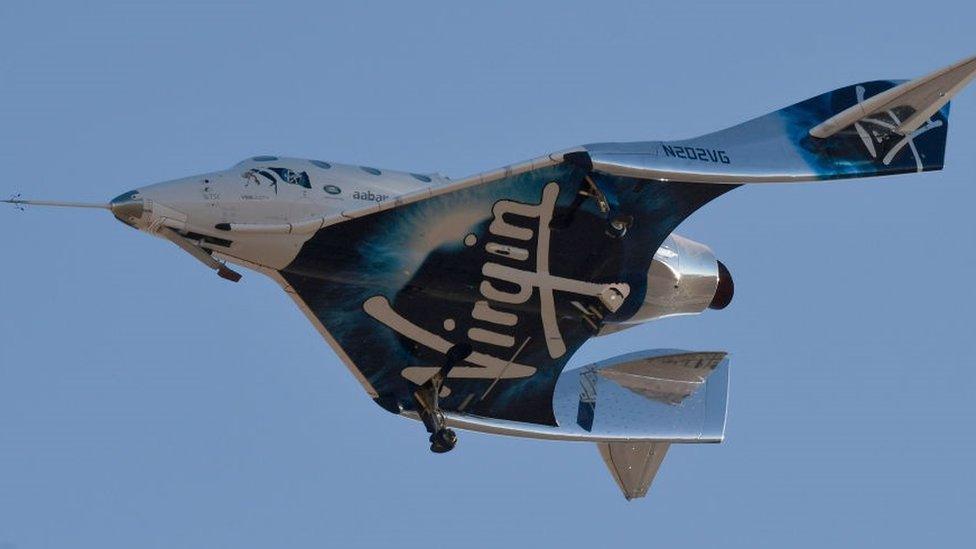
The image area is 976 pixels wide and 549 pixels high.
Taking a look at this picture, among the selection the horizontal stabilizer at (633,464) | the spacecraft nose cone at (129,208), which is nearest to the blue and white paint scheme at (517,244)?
the spacecraft nose cone at (129,208)

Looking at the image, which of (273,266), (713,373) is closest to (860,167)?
(713,373)

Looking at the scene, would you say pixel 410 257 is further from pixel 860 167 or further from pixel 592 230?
pixel 860 167

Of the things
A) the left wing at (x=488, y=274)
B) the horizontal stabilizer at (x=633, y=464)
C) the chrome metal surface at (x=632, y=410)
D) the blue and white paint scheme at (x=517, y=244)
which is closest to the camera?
the blue and white paint scheme at (x=517, y=244)

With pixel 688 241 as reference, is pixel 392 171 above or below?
above

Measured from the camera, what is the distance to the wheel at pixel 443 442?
54031mm

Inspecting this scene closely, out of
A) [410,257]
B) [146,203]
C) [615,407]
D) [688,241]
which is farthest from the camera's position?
[615,407]

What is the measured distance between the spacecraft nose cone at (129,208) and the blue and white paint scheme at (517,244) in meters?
0.03

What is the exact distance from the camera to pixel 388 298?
52594mm

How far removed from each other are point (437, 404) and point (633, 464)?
24.9 ft

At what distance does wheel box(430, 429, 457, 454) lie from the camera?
2127 inches

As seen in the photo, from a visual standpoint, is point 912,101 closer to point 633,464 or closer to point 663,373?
point 663,373

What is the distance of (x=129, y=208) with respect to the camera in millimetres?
47469

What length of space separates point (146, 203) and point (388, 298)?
754 cm

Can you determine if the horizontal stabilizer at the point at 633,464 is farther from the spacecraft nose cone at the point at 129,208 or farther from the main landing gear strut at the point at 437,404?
the spacecraft nose cone at the point at 129,208
